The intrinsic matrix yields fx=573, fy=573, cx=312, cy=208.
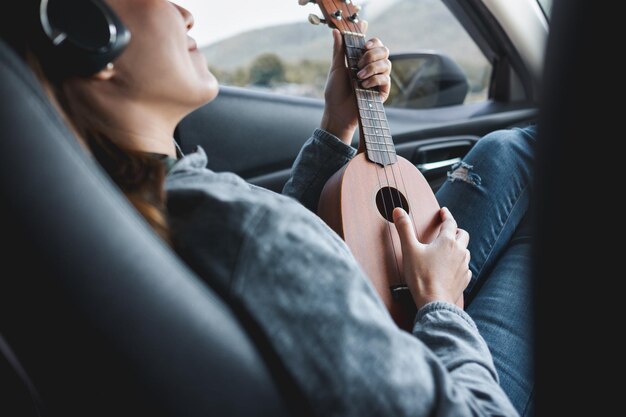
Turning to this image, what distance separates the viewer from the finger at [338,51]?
4.20 feet

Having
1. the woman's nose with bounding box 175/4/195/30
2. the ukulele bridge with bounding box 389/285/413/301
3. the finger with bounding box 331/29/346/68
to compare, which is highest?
the woman's nose with bounding box 175/4/195/30

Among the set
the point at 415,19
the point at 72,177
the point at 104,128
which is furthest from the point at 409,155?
the point at 415,19

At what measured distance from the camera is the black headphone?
26.5 inches

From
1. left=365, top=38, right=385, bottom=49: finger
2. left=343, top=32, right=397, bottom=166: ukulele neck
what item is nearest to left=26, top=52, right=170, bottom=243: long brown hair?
left=343, top=32, right=397, bottom=166: ukulele neck

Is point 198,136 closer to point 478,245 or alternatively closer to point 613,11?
point 478,245

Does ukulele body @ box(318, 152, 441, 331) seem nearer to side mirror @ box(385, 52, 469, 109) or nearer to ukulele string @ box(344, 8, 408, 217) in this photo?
ukulele string @ box(344, 8, 408, 217)

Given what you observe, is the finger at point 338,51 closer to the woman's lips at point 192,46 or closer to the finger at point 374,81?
the finger at point 374,81

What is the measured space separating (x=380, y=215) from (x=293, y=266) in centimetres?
48

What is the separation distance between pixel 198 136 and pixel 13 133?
4.50 ft

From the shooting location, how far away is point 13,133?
0.53 meters

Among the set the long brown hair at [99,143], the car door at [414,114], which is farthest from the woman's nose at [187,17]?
the car door at [414,114]

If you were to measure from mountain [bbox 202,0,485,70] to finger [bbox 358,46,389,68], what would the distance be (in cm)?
103

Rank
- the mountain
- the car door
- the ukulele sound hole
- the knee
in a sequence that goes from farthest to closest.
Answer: the mountain < the car door < the knee < the ukulele sound hole

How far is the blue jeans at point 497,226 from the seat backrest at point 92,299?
2.03ft
